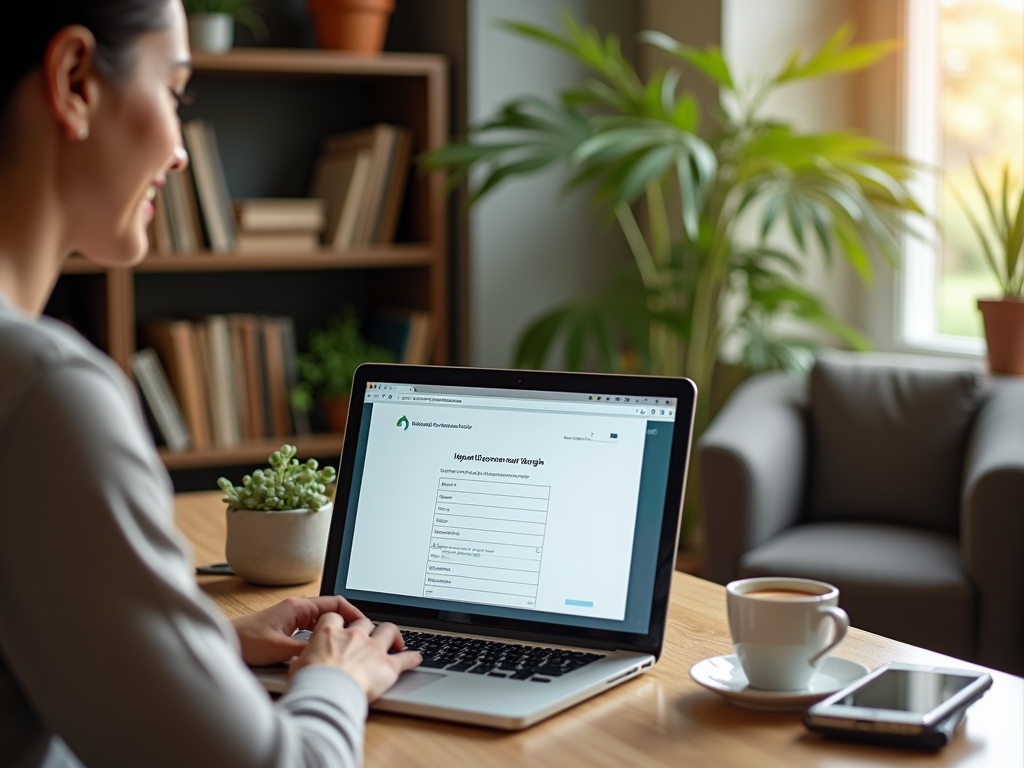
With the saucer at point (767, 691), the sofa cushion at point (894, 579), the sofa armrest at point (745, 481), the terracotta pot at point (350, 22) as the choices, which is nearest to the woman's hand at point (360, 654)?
the saucer at point (767, 691)

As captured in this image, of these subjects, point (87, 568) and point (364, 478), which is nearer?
point (87, 568)

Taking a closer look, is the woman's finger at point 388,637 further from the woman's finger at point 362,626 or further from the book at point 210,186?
the book at point 210,186

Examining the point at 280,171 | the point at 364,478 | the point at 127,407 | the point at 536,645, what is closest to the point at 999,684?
the point at 536,645

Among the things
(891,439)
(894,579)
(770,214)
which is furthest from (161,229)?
(894,579)

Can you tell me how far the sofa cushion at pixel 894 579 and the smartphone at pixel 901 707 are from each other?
1.43 metres

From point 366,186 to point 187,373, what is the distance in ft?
2.36

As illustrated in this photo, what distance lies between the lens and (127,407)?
2.27 ft

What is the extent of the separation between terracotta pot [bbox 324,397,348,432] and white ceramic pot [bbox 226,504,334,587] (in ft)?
6.71

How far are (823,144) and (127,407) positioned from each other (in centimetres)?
235

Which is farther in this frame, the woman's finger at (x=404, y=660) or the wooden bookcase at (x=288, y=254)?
the wooden bookcase at (x=288, y=254)

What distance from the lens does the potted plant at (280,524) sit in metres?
1.35

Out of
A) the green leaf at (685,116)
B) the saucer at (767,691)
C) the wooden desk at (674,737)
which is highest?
the green leaf at (685,116)

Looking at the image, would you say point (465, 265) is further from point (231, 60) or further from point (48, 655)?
point (48, 655)

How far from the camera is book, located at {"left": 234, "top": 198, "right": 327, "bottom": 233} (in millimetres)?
3316
